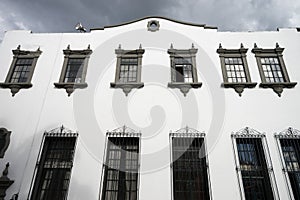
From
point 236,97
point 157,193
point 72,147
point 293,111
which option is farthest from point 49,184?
point 293,111

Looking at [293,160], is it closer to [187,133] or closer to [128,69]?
[187,133]

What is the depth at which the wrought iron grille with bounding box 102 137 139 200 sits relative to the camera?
821 cm

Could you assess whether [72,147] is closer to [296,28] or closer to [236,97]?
[236,97]

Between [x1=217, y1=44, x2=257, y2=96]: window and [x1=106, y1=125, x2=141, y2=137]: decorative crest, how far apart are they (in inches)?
177

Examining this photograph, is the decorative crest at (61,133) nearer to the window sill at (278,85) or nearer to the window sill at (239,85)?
the window sill at (239,85)

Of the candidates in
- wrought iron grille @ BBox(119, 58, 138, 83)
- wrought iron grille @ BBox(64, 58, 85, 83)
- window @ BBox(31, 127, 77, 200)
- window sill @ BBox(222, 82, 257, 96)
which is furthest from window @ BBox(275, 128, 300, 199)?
wrought iron grille @ BBox(64, 58, 85, 83)

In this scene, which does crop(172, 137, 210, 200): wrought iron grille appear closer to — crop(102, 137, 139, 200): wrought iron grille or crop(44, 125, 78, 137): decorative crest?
crop(102, 137, 139, 200): wrought iron grille

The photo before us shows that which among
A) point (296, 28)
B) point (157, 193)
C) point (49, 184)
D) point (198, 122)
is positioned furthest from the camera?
point (296, 28)

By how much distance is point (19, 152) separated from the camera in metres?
8.85

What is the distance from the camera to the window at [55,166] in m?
8.34

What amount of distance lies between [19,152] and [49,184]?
1.83 meters

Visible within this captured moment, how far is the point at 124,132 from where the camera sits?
904 centimetres

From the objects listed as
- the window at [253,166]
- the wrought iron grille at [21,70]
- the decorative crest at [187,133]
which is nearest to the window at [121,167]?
the decorative crest at [187,133]

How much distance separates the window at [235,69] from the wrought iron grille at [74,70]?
6.82m
